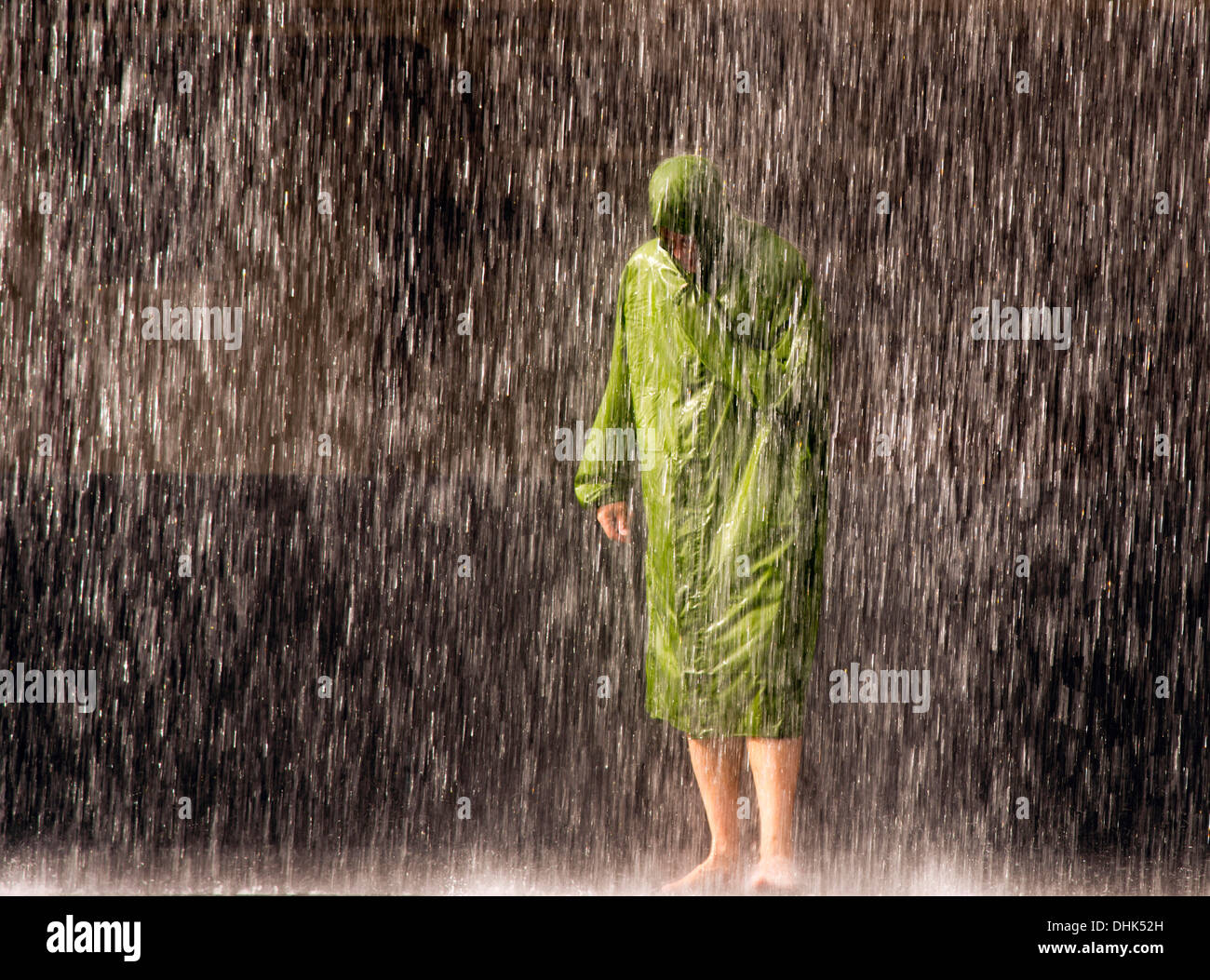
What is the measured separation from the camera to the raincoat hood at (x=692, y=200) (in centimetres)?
226

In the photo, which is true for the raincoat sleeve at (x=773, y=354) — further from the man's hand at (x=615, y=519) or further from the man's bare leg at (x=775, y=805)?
the man's bare leg at (x=775, y=805)

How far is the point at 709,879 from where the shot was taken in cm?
238

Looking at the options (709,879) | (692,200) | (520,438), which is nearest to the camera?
(692,200)

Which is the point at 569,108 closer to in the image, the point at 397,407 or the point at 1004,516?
the point at 397,407

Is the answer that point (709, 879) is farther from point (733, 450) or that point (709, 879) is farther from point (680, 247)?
point (680, 247)

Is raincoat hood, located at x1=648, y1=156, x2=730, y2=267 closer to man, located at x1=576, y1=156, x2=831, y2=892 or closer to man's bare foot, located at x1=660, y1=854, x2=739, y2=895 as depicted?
man, located at x1=576, y1=156, x2=831, y2=892

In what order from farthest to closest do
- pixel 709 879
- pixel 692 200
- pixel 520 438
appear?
pixel 520 438 → pixel 709 879 → pixel 692 200

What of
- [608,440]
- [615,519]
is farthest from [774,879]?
[608,440]

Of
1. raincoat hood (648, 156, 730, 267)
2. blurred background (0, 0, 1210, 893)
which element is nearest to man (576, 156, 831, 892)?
raincoat hood (648, 156, 730, 267)

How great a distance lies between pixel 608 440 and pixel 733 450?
24 cm

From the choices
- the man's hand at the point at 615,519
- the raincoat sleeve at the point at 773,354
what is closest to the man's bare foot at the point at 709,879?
the man's hand at the point at 615,519

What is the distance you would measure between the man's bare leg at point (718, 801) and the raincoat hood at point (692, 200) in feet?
2.91

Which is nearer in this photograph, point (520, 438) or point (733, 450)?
point (733, 450)

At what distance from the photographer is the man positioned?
2299 mm
